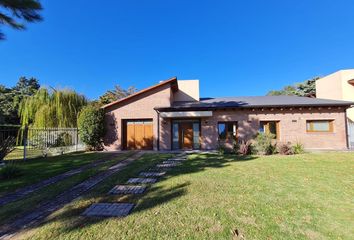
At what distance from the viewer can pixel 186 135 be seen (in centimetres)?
1775

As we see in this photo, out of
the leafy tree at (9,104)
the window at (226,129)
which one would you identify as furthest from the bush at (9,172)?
the leafy tree at (9,104)

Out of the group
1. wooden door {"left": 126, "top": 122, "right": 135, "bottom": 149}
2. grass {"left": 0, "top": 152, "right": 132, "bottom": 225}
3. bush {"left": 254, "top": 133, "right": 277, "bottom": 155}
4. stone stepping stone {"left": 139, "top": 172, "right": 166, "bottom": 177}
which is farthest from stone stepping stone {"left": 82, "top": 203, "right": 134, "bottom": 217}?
wooden door {"left": 126, "top": 122, "right": 135, "bottom": 149}

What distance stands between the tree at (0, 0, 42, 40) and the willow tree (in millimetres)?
12271

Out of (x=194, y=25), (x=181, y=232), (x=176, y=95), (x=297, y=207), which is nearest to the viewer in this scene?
(x=181, y=232)

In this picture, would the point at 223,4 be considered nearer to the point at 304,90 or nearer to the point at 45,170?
the point at 45,170

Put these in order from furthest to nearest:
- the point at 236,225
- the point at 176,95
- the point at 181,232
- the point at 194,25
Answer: the point at 176,95
the point at 194,25
the point at 236,225
the point at 181,232

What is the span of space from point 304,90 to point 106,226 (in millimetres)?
45084

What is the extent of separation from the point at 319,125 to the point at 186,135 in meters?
11.8

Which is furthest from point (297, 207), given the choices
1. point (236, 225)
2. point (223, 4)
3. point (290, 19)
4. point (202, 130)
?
point (290, 19)

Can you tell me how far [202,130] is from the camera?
56.6ft

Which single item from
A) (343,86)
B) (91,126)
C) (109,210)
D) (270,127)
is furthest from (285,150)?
(91,126)

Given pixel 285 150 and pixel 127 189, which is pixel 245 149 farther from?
pixel 127 189

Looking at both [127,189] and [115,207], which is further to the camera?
[127,189]

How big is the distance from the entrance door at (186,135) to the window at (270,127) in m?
6.30
